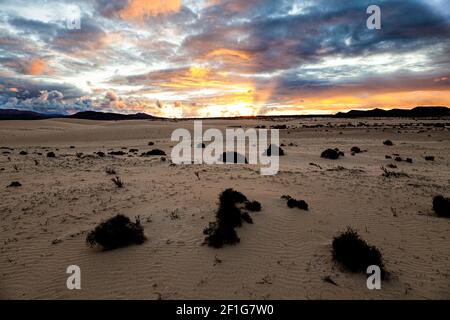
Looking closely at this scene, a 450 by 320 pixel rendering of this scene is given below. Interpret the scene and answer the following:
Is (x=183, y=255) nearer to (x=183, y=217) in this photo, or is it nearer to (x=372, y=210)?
(x=183, y=217)

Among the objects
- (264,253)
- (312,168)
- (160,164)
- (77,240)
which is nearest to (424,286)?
(264,253)

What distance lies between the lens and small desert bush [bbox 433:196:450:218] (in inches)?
391

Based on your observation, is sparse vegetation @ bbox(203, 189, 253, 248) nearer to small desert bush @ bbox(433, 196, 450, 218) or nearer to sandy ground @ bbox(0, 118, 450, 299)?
sandy ground @ bbox(0, 118, 450, 299)

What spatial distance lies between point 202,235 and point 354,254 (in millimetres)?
3670

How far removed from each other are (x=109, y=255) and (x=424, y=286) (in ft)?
21.7

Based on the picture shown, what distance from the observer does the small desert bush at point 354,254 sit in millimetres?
6504

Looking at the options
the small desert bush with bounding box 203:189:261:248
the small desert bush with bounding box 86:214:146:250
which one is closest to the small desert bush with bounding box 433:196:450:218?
the small desert bush with bounding box 203:189:261:248

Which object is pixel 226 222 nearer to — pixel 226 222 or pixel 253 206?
pixel 226 222

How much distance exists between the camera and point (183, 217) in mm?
9555

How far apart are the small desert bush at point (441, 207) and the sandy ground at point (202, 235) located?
0.41 meters

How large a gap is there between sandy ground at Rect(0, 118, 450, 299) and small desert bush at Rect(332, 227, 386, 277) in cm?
21

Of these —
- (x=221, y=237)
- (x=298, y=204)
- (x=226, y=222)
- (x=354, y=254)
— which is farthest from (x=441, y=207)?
(x=221, y=237)

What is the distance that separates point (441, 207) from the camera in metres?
10.0
